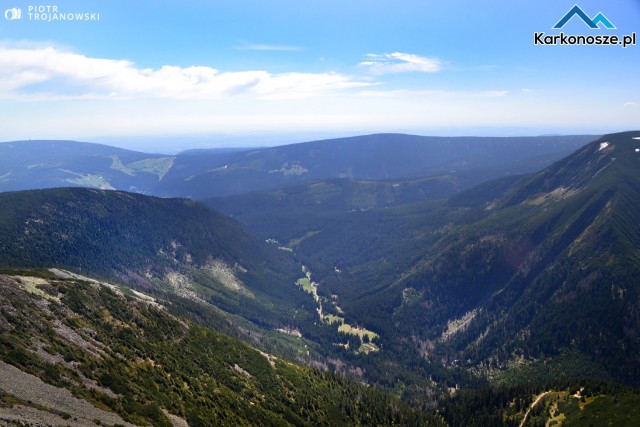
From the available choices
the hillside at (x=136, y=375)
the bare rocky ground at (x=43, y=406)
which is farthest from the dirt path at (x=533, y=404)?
the bare rocky ground at (x=43, y=406)

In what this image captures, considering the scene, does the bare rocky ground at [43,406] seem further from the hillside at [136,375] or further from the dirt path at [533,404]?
the dirt path at [533,404]

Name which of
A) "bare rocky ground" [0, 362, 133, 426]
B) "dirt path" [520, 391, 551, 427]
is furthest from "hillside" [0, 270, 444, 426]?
"dirt path" [520, 391, 551, 427]

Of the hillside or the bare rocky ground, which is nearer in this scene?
the bare rocky ground

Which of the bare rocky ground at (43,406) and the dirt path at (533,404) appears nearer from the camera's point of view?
the bare rocky ground at (43,406)

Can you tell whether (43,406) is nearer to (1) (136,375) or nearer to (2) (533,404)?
(1) (136,375)

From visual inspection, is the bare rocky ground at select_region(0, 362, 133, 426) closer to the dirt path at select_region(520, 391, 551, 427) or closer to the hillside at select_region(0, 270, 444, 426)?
the hillside at select_region(0, 270, 444, 426)

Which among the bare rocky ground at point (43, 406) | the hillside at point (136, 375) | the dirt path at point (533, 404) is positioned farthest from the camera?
the dirt path at point (533, 404)

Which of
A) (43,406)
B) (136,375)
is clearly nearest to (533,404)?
(136,375)

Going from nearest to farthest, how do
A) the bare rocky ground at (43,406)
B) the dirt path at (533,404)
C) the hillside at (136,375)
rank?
the bare rocky ground at (43,406)
the hillside at (136,375)
the dirt path at (533,404)

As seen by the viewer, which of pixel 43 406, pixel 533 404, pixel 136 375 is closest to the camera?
pixel 43 406

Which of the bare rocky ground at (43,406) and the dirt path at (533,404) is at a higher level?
the bare rocky ground at (43,406)

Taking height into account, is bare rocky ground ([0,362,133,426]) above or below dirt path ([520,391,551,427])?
above

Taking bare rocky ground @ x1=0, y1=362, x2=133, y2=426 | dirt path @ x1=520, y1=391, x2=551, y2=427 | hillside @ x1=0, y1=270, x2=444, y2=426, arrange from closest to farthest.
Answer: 1. bare rocky ground @ x1=0, y1=362, x2=133, y2=426
2. hillside @ x1=0, y1=270, x2=444, y2=426
3. dirt path @ x1=520, y1=391, x2=551, y2=427
